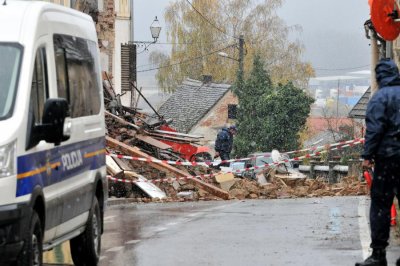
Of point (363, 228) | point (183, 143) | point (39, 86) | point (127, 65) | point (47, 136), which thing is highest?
point (39, 86)

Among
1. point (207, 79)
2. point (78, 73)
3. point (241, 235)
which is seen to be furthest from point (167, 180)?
point (207, 79)

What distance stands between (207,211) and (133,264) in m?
7.88

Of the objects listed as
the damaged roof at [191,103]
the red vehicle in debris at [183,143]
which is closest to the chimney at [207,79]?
the damaged roof at [191,103]

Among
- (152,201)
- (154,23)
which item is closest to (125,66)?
(154,23)

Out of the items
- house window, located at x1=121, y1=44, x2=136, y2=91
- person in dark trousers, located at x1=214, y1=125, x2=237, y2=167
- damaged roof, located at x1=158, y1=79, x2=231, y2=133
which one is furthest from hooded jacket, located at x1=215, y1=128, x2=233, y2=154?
damaged roof, located at x1=158, y1=79, x2=231, y2=133

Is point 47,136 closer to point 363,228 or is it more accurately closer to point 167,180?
point 363,228

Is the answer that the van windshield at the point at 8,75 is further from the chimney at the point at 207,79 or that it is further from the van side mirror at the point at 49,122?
the chimney at the point at 207,79

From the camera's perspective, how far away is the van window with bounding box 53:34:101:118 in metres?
9.89

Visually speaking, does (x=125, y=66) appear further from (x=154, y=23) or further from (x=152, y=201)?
(x=152, y=201)

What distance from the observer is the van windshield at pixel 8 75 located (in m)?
8.45

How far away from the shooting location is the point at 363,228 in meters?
14.3

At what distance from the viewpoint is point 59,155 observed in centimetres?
941

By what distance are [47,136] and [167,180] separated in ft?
56.8

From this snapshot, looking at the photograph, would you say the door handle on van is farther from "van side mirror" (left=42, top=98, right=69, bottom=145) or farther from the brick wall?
the brick wall
